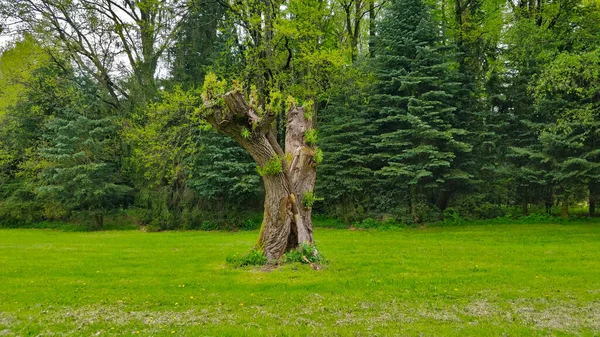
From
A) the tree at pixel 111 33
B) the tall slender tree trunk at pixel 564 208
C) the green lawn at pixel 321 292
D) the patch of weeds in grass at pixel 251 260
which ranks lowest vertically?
the green lawn at pixel 321 292

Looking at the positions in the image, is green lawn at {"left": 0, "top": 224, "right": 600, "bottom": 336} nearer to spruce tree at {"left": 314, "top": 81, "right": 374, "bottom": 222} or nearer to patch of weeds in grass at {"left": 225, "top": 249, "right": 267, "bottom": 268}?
patch of weeds in grass at {"left": 225, "top": 249, "right": 267, "bottom": 268}

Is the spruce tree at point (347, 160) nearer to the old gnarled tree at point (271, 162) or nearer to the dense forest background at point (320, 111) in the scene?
the dense forest background at point (320, 111)

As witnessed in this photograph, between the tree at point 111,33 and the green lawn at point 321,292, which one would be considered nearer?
the green lawn at point 321,292

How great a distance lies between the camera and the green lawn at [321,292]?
18.5 feet

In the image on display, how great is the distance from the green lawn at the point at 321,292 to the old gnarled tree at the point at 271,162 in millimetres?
Result: 874

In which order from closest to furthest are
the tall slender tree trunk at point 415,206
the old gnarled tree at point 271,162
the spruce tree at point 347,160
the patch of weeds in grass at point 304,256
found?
the old gnarled tree at point 271,162 → the patch of weeds in grass at point 304,256 → the tall slender tree trunk at point 415,206 → the spruce tree at point 347,160

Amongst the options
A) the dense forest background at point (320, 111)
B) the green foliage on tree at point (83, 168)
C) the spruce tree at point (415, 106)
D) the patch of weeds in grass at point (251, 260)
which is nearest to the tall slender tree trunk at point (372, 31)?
the dense forest background at point (320, 111)

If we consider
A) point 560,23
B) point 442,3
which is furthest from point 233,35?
point 560,23

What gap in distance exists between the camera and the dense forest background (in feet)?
59.6

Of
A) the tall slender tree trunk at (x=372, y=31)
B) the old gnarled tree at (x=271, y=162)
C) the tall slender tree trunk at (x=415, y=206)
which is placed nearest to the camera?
the old gnarled tree at (x=271, y=162)

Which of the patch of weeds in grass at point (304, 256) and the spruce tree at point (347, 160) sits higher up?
the spruce tree at point (347, 160)

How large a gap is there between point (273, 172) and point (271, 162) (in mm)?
233

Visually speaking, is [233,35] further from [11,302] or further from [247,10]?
[11,302]

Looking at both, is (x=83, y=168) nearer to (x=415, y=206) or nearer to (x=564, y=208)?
(x=415, y=206)
